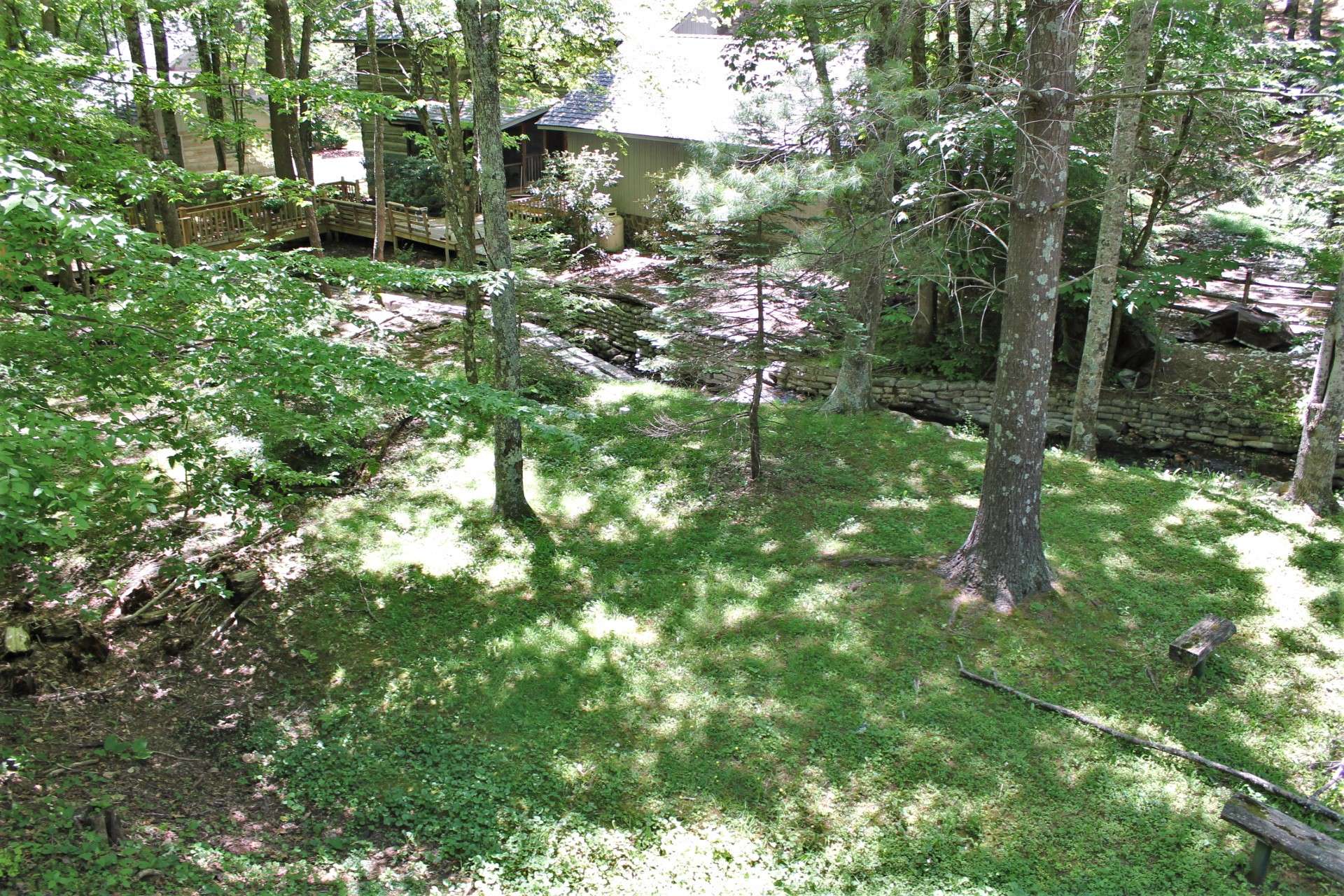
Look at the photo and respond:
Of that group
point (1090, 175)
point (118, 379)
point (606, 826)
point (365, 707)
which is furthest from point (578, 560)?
point (1090, 175)

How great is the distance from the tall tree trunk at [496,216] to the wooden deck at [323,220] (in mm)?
5950

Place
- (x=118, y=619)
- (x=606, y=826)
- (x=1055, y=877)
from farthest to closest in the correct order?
(x=118, y=619) < (x=606, y=826) < (x=1055, y=877)

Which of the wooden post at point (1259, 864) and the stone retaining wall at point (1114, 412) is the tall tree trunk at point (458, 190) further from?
the wooden post at point (1259, 864)

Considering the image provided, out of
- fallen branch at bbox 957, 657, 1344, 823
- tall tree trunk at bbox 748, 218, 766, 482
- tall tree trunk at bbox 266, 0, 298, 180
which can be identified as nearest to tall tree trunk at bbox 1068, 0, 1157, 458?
tall tree trunk at bbox 748, 218, 766, 482

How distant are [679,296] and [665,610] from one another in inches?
136

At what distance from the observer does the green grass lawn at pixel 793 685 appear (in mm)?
5301

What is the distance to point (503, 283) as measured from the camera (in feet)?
24.6

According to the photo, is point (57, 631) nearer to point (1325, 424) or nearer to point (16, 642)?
point (16, 642)

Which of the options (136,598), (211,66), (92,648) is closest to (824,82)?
(136,598)

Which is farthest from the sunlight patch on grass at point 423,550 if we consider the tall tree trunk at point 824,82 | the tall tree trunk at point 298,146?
the tall tree trunk at point 298,146

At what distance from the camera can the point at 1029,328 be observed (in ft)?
22.6

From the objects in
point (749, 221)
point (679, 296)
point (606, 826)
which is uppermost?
point (749, 221)

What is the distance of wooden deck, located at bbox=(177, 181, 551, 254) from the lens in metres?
16.2

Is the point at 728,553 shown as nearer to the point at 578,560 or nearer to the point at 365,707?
the point at 578,560
